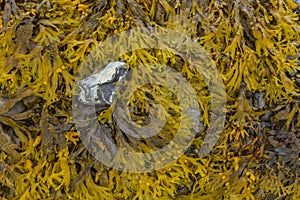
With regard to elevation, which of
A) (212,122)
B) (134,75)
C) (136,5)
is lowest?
(212,122)

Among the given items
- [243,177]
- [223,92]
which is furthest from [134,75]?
[243,177]

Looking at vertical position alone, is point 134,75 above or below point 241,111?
above

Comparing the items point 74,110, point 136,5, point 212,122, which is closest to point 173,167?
point 212,122

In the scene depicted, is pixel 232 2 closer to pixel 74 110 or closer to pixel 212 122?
pixel 212 122

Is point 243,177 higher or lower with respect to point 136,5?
lower

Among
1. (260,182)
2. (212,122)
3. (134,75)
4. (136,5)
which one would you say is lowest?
(260,182)

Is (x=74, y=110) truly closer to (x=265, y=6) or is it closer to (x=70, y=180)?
(x=70, y=180)
